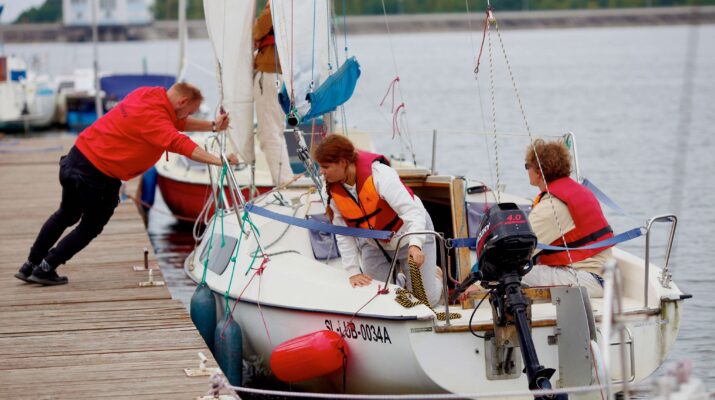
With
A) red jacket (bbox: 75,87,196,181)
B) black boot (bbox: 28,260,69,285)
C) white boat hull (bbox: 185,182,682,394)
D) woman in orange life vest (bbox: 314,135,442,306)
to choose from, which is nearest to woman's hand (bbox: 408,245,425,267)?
woman in orange life vest (bbox: 314,135,442,306)

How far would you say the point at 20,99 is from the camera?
31.2 metres

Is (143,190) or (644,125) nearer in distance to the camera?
(143,190)

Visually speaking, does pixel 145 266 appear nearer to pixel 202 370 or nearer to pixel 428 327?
pixel 202 370

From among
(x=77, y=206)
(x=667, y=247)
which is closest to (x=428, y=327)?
(x=667, y=247)

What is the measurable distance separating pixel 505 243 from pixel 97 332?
117 inches

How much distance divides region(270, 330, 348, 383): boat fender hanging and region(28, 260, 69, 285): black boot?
8.77 feet

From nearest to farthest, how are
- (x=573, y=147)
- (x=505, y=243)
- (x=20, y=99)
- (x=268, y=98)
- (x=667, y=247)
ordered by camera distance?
(x=505, y=243), (x=667, y=247), (x=573, y=147), (x=268, y=98), (x=20, y=99)

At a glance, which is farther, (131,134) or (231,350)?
(131,134)

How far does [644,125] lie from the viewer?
31.5 meters

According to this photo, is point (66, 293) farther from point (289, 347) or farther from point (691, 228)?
point (691, 228)

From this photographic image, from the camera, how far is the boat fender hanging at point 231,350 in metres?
8.02

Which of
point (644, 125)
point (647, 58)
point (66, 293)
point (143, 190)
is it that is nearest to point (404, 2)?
point (647, 58)

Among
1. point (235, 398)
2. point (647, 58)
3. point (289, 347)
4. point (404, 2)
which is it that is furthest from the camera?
point (404, 2)

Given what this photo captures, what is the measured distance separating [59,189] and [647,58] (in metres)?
53.9
